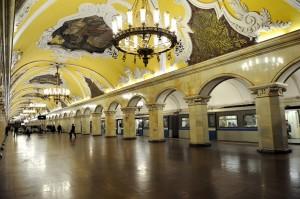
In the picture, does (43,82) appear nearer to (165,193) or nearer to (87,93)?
(87,93)

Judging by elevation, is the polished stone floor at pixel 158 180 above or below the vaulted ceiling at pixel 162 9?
below

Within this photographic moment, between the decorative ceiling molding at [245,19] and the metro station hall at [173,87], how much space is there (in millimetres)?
36

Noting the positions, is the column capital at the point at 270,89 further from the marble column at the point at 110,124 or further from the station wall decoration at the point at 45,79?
the station wall decoration at the point at 45,79

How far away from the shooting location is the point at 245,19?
9.04 meters

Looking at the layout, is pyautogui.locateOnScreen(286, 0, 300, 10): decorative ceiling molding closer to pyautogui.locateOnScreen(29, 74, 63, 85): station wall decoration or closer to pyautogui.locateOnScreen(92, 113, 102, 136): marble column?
pyautogui.locateOnScreen(92, 113, 102, 136): marble column

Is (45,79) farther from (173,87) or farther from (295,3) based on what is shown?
(295,3)

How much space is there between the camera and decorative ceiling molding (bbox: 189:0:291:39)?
336 inches

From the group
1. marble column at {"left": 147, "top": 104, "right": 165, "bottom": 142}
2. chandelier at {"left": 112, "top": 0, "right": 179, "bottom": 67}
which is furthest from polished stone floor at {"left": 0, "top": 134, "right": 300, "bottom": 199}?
marble column at {"left": 147, "top": 104, "right": 165, "bottom": 142}

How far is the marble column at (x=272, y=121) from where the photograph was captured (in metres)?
8.68

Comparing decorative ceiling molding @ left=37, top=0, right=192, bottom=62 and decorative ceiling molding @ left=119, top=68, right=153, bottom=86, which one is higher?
decorative ceiling molding @ left=37, top=0, right=192, bottom=62

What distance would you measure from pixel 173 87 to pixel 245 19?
5.26 meters

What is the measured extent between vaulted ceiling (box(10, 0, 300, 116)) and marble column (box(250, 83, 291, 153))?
6.25ft

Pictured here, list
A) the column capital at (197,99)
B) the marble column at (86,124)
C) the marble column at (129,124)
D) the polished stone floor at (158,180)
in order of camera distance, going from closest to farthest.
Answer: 1. the polished stone floor at (158,180)
2. the column capital at (197,99)
3. the marble column at (129,124)
4. the marble column at (86,124)

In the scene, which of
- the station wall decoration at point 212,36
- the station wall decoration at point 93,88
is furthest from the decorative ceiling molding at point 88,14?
the station wall decoration at point 93,88
